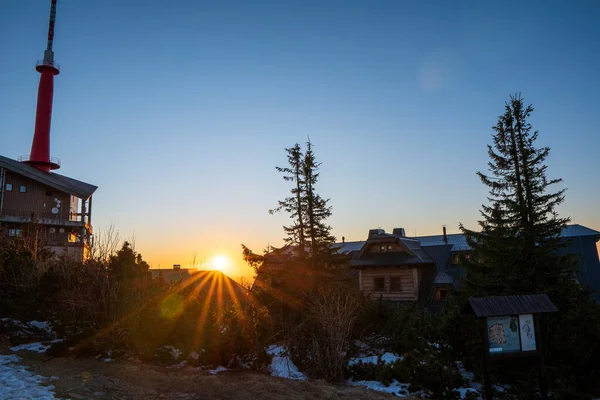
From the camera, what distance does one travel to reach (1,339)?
548 inches

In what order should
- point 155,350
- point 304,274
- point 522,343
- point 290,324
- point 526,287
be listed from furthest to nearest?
1. point 304,274
2. point 290,324
3. point 526,287
4. point 155,350
5. point 522,343

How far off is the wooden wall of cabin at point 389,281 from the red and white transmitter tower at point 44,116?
34107 millimetres

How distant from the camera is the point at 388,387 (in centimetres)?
1166

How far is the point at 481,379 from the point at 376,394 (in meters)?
4.42

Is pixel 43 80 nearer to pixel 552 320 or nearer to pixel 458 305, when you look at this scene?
pixel 458 305

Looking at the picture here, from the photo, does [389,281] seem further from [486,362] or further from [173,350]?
[173,350]

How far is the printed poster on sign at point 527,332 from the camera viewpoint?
1133 cm

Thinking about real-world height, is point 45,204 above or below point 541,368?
above

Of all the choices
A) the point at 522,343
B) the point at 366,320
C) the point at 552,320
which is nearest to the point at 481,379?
the point at 522,343

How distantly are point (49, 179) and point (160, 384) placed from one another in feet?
115

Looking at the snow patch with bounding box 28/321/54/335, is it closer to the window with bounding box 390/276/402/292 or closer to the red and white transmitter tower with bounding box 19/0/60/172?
the window with bounding box 390/276/402/292

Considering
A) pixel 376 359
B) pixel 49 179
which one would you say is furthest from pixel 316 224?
pixel 49 179

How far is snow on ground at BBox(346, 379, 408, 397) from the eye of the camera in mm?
11203

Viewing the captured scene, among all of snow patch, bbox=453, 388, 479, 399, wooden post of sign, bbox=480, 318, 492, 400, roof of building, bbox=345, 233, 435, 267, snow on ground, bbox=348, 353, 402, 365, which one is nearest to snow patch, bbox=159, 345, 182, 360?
snow on ground, bbox=348, 353, 402, 365
